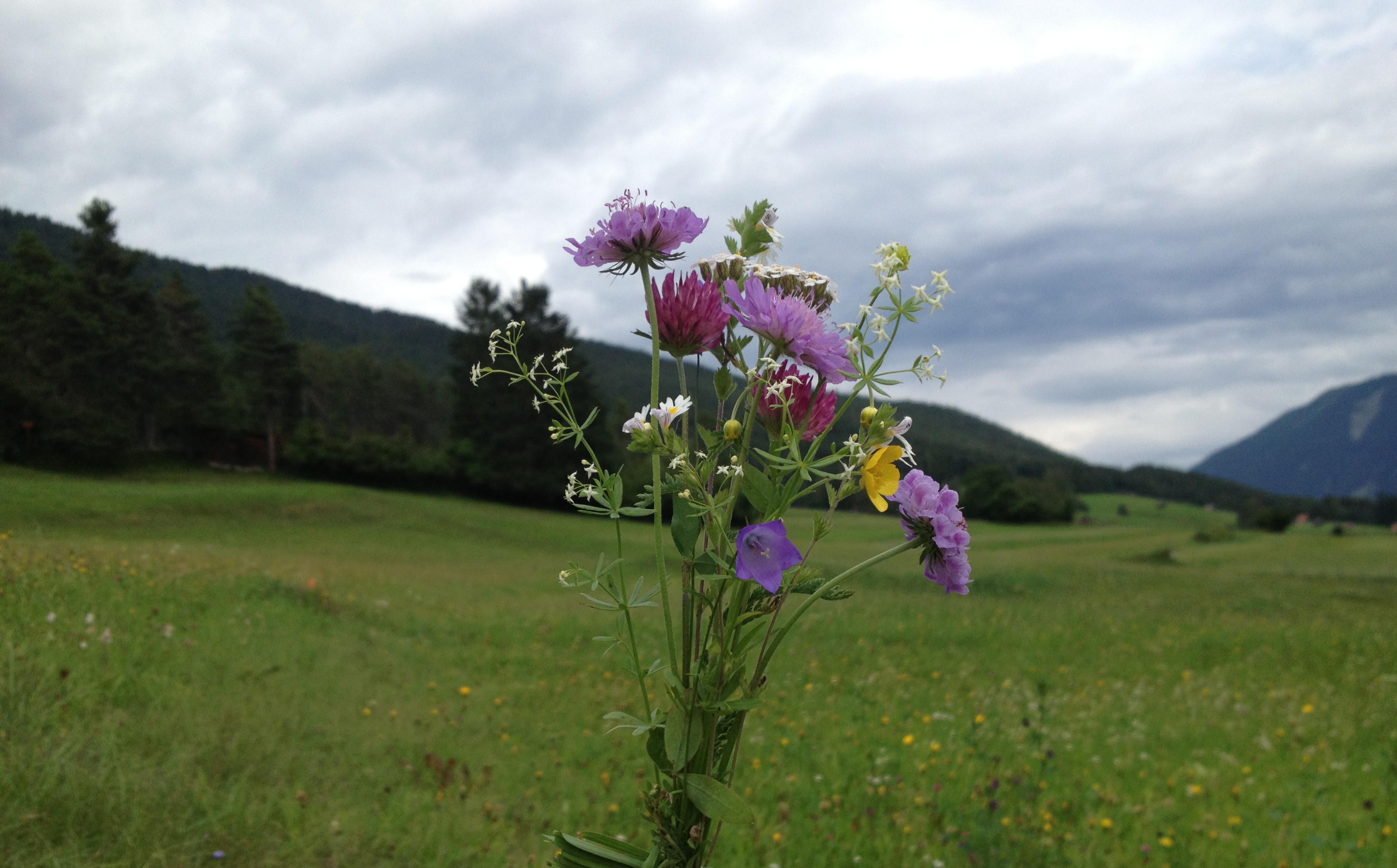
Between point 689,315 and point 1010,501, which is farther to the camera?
point 1010,501

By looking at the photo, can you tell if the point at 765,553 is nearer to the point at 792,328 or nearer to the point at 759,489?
the point at 759,489

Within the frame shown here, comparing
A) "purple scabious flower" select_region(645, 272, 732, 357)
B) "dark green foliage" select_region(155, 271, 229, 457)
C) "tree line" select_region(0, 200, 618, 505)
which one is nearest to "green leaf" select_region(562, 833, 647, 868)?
"purple scabious flower" select_region(645, 272, 732, 357)

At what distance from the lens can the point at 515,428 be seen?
33.9 m

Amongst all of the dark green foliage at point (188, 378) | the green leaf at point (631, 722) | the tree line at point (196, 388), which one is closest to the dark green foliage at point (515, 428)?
the tree line at point (196, 388)

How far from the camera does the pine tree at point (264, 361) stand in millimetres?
32750

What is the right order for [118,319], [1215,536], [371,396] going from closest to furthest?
[118,319]
[1215,536]
[371,396]

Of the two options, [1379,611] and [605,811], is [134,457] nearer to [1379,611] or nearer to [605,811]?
[605,811]

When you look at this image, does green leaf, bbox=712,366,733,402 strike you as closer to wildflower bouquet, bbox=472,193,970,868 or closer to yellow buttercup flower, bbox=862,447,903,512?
wildflower bouquet, bbox=472,193,970,868

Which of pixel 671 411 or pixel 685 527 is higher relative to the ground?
pixel 671 411

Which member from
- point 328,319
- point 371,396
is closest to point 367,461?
point 371,396

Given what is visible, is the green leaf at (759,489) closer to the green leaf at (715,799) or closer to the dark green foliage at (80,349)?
the green leaf at (715,799)

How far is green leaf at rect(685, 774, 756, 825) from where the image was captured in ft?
3.00

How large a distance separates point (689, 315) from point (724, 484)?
0.24 m

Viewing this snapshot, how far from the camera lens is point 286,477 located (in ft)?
103
